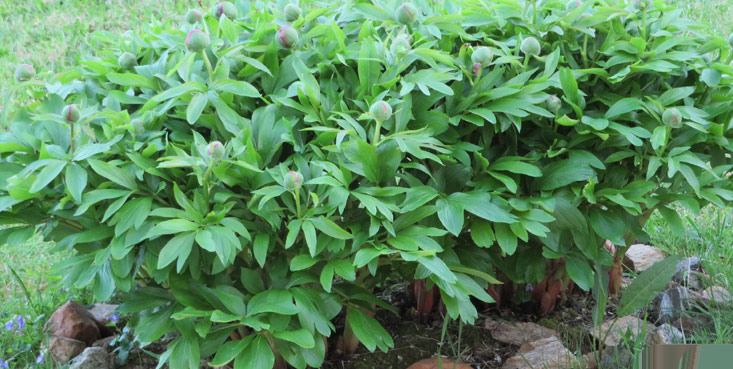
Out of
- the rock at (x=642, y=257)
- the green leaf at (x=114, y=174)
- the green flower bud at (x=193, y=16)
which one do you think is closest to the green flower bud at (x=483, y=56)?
the green flower bud at (x=193, y=16)

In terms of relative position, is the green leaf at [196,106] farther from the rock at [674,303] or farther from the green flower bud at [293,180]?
the rock at [674,303]

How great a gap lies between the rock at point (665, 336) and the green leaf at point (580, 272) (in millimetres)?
396

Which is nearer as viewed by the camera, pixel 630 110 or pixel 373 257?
pixel 373 257

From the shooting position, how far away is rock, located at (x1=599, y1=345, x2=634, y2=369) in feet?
7.59

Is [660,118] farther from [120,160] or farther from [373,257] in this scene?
[120,160]

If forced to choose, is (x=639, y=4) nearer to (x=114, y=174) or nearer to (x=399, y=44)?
(x=399, y=44)

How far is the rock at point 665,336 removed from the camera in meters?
2.37

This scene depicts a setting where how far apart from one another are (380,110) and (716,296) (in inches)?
73.4

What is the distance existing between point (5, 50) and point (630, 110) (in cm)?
519

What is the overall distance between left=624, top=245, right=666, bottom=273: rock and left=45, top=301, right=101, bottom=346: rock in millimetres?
2284

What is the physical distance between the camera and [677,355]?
1159 mm

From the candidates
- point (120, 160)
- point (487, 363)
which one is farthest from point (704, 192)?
point (120, 160)

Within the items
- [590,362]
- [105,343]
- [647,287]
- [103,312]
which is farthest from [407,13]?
[103,312]

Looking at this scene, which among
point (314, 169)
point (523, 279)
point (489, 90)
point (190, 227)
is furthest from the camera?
point (523, 279)
